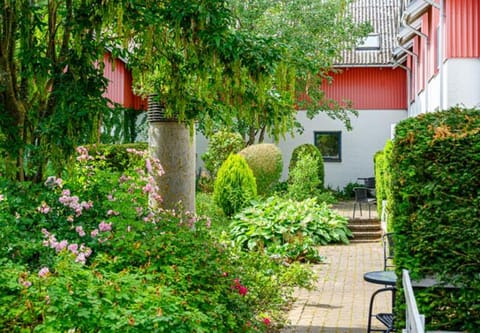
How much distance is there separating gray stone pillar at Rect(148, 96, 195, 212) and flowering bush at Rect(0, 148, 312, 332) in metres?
1.88

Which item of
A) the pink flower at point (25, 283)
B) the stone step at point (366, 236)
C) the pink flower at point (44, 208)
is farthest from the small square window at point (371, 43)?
the pink flower at point (25, 283)

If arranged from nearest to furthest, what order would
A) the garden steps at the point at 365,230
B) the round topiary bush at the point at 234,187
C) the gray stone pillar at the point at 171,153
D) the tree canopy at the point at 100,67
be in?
the tree canopy at the point at 100,67, the gray stone pillar at the point at 171,153, the garden steps at the point at 365,230, the round topiary bush at the point at 234,187

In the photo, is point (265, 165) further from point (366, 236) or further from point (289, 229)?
point (289, 229)

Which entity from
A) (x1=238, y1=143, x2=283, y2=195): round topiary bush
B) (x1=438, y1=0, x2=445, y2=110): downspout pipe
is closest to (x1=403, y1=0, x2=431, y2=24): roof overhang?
(x1=438, y1=0, x2=445, y2=110): downspout pipe

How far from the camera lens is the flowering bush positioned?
5469mm

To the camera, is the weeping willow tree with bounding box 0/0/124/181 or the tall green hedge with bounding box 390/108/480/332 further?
the weeping willow tree with bounding box 0/0/124/181

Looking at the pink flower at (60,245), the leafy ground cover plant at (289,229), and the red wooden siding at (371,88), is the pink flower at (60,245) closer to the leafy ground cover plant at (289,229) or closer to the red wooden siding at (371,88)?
the leafy ground cover plant at (289,229)

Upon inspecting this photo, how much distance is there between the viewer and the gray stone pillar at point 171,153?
11766 mm

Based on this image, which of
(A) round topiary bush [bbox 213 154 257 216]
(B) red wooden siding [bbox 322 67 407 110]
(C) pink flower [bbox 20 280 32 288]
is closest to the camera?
(C) pink flower [bbox 20 280 32 288]

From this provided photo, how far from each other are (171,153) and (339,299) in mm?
3083

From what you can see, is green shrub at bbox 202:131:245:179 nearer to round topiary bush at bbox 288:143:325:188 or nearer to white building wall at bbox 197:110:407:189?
round topiary bush at bbox 288:143:325:188

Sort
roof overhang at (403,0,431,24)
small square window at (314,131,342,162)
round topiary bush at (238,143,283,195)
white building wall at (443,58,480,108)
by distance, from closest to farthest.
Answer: white building wall at (443,58,480,108) → roof overhang at (403,0,431,24) → round topiary bush at (238,143,283,195) → small square window at (314,131,342,162)

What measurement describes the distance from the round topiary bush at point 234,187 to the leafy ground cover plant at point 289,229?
3.09 ft

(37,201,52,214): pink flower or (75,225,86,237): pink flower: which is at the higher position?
(37,201,52,214): pink flower
